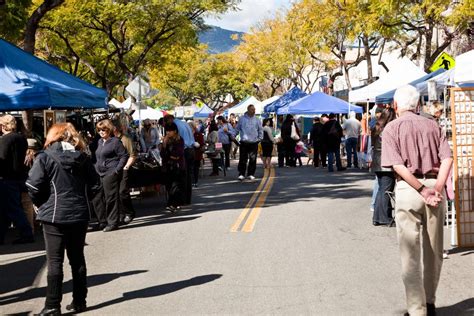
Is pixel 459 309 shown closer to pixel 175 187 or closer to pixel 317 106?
pixel 175 187

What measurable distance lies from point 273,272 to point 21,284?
2.69 m

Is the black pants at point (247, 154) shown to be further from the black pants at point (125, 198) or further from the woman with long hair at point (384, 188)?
the woman with long hair at point (384, 188)

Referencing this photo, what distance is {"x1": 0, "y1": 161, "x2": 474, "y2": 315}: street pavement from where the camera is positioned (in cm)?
714

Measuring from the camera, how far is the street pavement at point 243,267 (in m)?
7.14

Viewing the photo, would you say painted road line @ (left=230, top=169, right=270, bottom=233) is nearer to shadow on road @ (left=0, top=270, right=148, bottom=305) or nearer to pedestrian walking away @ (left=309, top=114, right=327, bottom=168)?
shadow on road @ (left=0, top=270, right=148, bottom=305)

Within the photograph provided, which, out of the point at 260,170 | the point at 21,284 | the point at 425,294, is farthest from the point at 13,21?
the point at 425,294

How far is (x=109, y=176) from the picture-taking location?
40.9ft

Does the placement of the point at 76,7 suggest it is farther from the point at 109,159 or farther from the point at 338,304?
the point at 338,304

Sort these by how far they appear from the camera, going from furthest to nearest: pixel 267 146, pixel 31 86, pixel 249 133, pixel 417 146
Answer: pixel 267 146 < pixel 249 133 < pixel 31 86 < pixel 417 146

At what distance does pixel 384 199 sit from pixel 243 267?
3.88m

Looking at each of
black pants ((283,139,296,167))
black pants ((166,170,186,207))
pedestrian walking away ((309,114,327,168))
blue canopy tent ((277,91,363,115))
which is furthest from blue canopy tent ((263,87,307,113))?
black pants ((166,170,186,207))

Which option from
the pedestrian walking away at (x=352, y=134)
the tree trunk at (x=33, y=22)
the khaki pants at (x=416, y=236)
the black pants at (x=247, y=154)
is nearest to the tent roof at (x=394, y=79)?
the pedestrian walking away at (x=352, y=134)

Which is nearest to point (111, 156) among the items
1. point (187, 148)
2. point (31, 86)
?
point (31, 86)

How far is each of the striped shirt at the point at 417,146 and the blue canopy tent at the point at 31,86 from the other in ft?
26.3
